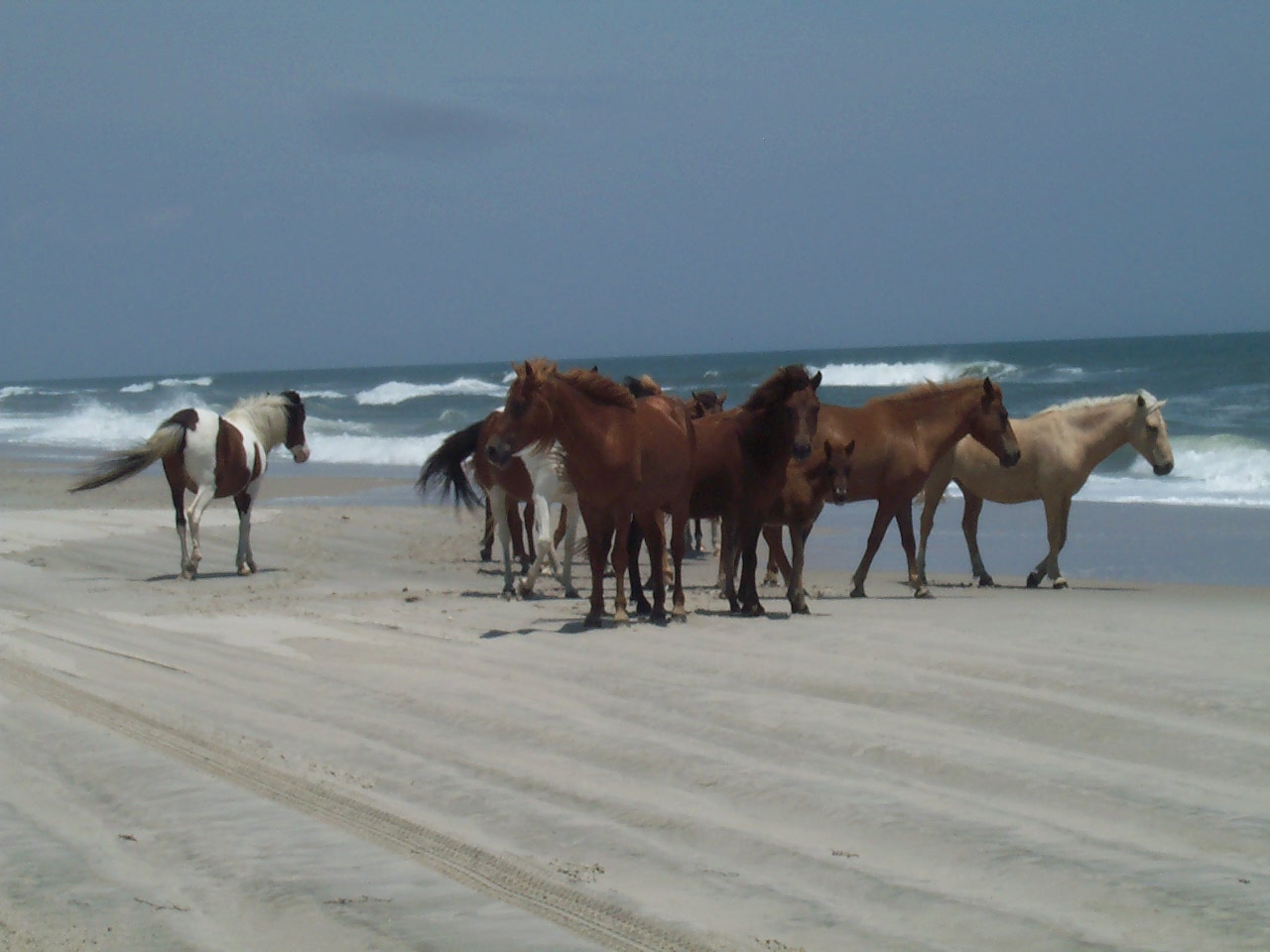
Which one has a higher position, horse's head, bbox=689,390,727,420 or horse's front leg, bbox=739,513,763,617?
horse's head, bbox=689,390,727,420

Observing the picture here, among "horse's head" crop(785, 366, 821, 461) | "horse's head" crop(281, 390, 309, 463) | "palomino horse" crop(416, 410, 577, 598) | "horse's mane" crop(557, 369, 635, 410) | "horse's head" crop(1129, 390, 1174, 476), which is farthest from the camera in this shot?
"horse's head" crop(281, 390, 309, 463)

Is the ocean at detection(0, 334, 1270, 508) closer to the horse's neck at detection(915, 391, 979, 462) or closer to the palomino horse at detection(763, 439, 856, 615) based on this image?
the horse's neck at detection(915, 391, 979, 462)

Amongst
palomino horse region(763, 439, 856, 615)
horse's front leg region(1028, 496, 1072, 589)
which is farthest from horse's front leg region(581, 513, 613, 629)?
horse's front leg region(1028, 496, 1072, 589)

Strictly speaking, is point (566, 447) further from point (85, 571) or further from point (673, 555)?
point (85, 571)

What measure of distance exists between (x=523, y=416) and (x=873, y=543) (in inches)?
157

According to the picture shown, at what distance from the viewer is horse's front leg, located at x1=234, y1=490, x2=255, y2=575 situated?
1312cm

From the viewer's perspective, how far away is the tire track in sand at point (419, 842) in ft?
11.9

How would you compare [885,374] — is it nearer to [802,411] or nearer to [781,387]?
[781,387]

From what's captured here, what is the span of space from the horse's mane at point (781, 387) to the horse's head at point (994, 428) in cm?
273

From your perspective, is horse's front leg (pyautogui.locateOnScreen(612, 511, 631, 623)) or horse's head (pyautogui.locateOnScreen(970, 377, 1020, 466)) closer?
horse's front leg (pyautogui.locateOnScreen(612, 511, 631, 623))

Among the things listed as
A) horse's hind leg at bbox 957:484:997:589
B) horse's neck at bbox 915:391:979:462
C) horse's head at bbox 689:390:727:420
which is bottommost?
horse's hind leg at bbox 957:484:997:589

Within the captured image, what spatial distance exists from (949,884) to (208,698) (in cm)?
390

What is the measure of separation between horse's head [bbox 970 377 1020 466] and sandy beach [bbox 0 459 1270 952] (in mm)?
2615

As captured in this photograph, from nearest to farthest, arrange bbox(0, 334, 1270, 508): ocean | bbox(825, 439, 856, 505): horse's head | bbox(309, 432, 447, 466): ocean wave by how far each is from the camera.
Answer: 1. bbox(825, 439, 856, 505): horse's head
2. bbox(0, 334, 1270, 508): ocean
3. bbox(309, 432, 447, 466): ocean wave
